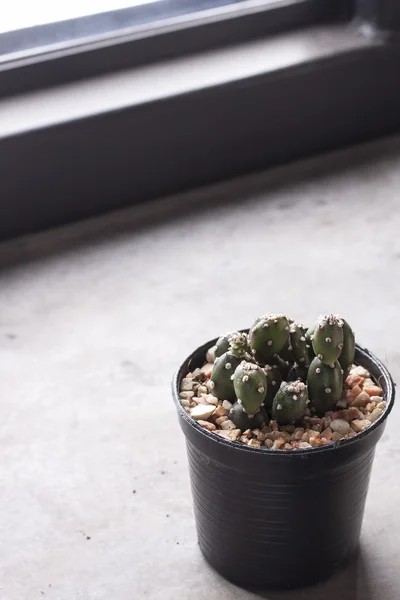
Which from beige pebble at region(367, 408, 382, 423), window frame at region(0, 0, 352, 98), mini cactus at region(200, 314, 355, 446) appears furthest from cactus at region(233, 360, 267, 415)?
window frame at region(0, 0, 352, 98)

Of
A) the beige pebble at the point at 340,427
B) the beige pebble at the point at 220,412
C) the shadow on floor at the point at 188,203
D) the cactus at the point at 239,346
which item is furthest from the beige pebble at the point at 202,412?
the shadow on floor at the point at 188,203

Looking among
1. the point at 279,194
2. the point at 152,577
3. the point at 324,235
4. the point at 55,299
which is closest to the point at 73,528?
the point at 152,577

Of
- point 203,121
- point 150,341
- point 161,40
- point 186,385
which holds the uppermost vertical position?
point 161,40

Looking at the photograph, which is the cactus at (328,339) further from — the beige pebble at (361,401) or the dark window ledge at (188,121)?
the dark window ledge at (188,121)

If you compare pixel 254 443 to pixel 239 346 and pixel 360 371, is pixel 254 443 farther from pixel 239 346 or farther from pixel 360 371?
pixel 360 371

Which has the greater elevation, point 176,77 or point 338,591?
point 176,77

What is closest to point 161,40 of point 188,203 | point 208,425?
point 188,203

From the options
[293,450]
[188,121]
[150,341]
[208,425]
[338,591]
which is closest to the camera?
[293,450]

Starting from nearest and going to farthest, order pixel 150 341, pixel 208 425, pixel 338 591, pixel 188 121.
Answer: pixel 208 425, pixel 338 591, pixel 150 341, pixel 188 121
